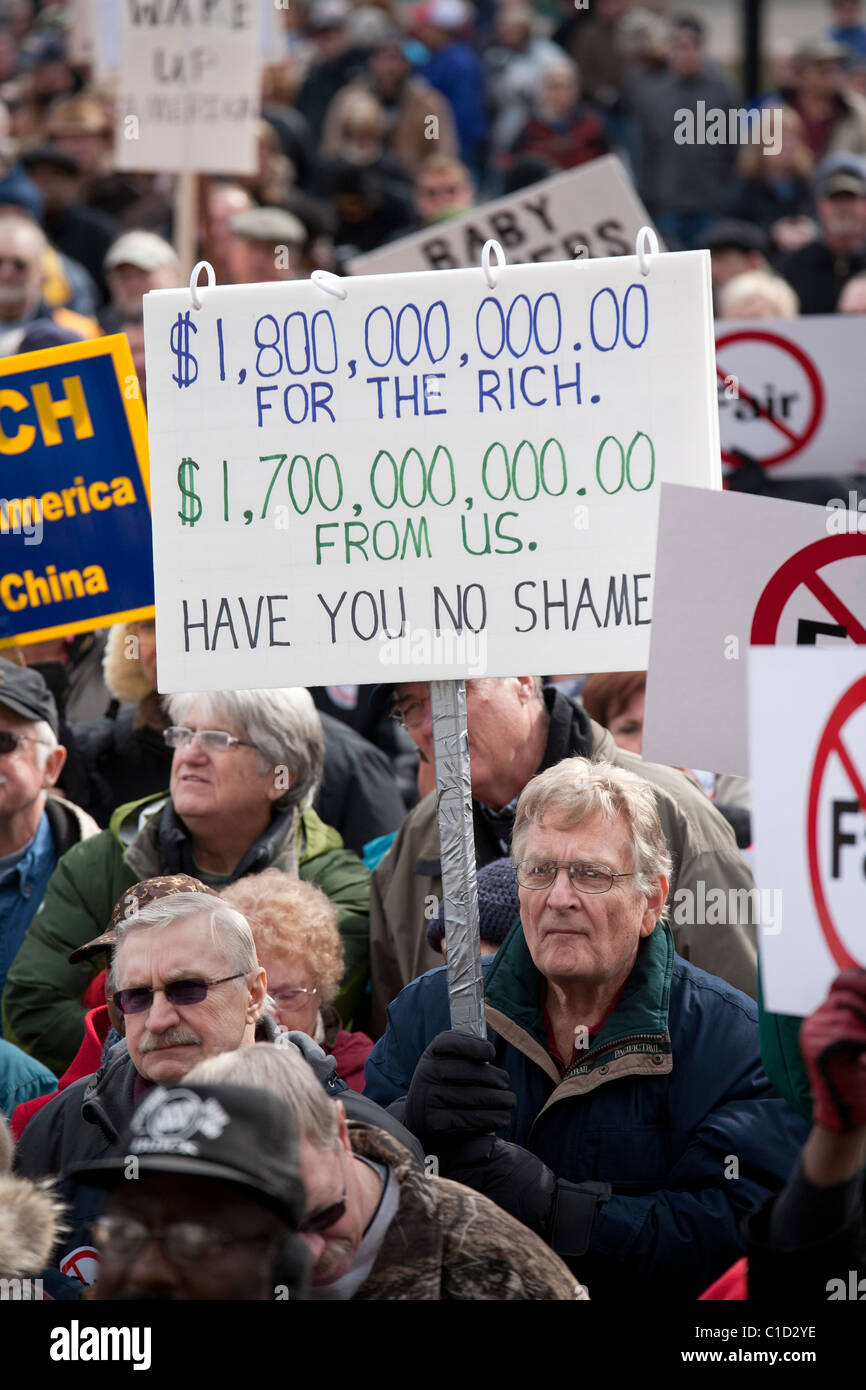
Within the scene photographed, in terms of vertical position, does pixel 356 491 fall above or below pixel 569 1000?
above

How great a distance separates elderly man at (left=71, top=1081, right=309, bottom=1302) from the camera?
6.99 ft

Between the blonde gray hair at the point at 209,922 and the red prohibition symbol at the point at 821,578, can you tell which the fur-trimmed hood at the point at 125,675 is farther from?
the red prohibition symbol at the point at 821,578

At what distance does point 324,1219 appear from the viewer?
2.38m

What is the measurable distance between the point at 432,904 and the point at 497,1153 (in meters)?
1.00

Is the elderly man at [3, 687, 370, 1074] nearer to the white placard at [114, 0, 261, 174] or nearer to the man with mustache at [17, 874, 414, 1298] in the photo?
the man with mustache at [17, 874, 414, 1298]

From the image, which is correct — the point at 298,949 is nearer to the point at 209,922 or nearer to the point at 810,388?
the point at 209,922

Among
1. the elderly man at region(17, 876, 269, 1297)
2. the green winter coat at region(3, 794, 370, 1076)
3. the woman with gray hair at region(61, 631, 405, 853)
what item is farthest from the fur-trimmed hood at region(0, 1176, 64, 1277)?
the woman with gray hair at region(61, 631, 405, 853)

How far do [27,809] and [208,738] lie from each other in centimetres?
51

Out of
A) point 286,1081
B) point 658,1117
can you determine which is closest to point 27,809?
point 658,1117

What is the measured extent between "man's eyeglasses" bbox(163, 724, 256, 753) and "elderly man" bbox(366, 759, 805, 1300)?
89 cm

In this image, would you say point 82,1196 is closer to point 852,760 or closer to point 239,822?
point 239,822

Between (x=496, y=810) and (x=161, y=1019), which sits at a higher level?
(x=496, y=810)

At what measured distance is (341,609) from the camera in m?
3.04
